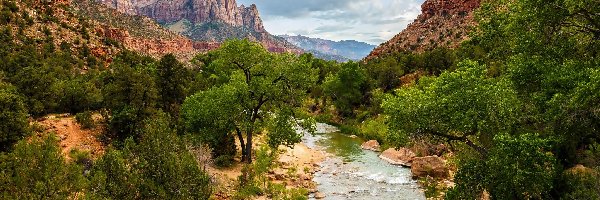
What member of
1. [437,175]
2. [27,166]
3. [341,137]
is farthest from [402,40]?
[27,166]

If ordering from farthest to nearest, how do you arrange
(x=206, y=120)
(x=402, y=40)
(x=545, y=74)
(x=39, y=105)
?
(x=402, y=40) → (x=206, y=120) → (x=39, y=105) → (x=545, y=74)

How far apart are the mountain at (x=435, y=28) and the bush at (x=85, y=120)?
98.6 m

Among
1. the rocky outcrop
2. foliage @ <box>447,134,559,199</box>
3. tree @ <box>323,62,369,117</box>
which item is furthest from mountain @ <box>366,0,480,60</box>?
foliage @ <box>447,134,559,199</box>

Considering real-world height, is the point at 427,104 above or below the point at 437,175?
above

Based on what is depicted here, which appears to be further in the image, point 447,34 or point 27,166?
point 447,34

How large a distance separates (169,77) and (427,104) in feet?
83.0

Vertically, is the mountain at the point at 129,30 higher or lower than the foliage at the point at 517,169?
higher

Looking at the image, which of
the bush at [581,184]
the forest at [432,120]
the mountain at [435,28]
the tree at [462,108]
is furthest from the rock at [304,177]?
the mountain at [435,28]

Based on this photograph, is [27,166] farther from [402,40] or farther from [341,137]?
[402,40]

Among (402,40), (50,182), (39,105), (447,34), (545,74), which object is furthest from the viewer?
(402,40)

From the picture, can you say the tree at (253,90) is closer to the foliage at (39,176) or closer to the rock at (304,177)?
the rock at (304,177)

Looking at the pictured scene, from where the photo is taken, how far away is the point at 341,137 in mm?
59656

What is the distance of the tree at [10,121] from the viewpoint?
23.7 meters

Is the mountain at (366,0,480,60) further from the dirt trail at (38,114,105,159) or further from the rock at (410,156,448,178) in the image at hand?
the dirt trail at (38,114,105,159)
